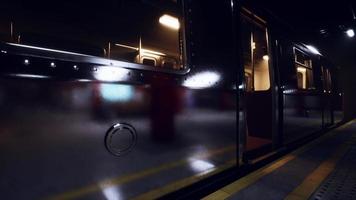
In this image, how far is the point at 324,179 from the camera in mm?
2430

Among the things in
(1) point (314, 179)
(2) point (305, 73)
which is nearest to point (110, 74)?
(1) point (314, 179)

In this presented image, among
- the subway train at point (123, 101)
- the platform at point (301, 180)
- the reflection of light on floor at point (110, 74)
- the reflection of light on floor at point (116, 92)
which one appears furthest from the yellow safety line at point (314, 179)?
the reflection of light on floor at point (110, 74)

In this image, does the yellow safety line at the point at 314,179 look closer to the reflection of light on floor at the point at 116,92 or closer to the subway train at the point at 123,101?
the subway train at the point at 123,101

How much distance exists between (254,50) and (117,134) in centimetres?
427

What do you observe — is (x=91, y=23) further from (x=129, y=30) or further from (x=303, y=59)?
(x=303, y=59)

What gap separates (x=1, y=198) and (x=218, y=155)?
1.63 meters

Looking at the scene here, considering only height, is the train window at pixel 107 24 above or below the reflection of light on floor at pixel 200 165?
above

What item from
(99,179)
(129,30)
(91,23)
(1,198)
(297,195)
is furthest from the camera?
(129,30)

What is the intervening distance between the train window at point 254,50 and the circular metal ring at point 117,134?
1.63m

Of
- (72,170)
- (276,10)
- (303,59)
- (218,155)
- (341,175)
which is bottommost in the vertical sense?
(341,175)

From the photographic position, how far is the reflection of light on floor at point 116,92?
1329mm

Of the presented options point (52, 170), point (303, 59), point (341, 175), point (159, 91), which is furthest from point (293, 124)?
point (52, 170)

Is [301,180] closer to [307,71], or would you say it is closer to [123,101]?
[123,101]

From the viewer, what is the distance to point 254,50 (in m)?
4.92
